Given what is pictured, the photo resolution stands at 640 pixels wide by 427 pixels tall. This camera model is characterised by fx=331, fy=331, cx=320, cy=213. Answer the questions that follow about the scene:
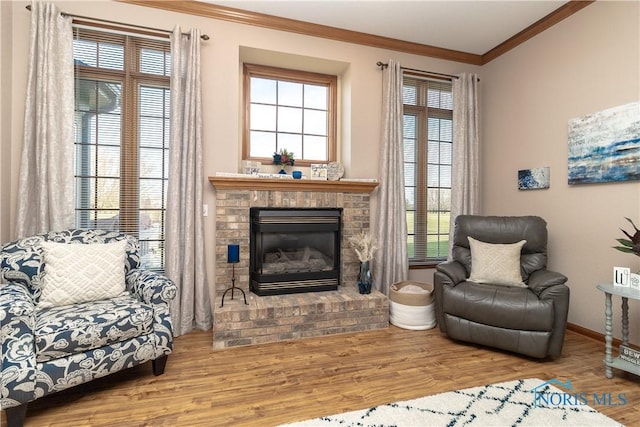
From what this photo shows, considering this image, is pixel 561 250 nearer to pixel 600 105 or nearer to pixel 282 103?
pixel 600 105

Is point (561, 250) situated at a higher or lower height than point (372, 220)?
lower

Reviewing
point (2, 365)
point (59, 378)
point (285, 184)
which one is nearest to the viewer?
point (2, 365)

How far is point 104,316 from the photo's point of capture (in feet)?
6.57

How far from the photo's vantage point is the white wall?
2.77 m

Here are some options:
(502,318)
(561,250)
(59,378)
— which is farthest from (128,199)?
(561,250)

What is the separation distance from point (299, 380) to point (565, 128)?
3361 mm

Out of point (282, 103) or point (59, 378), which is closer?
point (59, 378)

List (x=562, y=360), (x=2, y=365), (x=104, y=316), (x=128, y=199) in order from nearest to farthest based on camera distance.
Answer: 1. (x=2, y=365)
2. (x=104, y=316)
3. (x=562, y=360)
4. (x=128, y=199)

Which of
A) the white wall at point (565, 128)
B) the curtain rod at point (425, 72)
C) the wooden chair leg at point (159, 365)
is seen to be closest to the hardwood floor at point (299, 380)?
the wooden chair leg at point (159, 365)

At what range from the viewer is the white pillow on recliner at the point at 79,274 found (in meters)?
2.22

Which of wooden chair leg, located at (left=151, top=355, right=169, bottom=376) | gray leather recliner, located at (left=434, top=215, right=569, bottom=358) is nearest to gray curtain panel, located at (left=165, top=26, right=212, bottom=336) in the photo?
wooden chair leg, located at (left=151, top=355, right=169, bottom=376)

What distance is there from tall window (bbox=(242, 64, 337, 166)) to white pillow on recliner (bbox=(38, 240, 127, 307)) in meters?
1.75

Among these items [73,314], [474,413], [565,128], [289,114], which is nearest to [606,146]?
[565,128]

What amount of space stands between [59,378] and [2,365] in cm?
27
